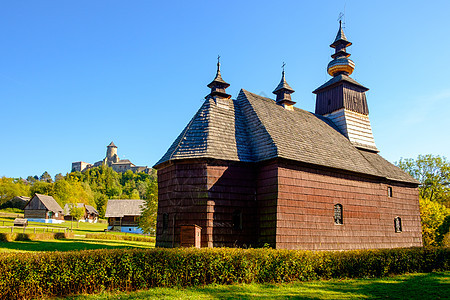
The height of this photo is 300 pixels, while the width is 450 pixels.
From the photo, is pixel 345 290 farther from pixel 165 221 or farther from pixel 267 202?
pixel 165 221

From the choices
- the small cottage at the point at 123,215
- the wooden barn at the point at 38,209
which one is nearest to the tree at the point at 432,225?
the small cottage at the point at 123,215

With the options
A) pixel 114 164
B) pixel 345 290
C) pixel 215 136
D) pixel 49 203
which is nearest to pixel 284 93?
pixel 215 136

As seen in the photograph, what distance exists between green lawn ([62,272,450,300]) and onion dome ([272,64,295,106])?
14.1 meters

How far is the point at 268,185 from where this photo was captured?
57.0 ft

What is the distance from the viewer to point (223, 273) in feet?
37.5

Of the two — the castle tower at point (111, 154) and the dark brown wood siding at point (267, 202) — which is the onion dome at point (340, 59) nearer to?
the dark brown wood siding at point (267, 202)

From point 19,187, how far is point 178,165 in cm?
7905

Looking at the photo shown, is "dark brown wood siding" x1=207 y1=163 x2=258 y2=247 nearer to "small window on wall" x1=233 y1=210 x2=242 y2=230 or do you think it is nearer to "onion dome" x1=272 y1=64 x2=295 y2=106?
"small window on wall" x1=233 y1=210 x2=242 y2=230

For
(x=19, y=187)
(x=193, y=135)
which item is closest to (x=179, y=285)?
(x=193, y=135)

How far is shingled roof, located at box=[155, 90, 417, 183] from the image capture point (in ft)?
58.1

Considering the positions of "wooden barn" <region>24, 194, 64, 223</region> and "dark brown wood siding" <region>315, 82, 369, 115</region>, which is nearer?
"dark brown wood siding" <region>315, 82, 369, 115</region>

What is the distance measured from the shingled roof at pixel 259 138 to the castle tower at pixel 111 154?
16884cm

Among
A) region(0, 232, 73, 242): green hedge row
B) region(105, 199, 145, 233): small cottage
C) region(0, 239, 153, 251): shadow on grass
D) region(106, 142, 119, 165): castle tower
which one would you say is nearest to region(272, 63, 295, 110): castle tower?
region(0, 239, 153, 251): shadow on grass

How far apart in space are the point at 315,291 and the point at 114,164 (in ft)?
582
